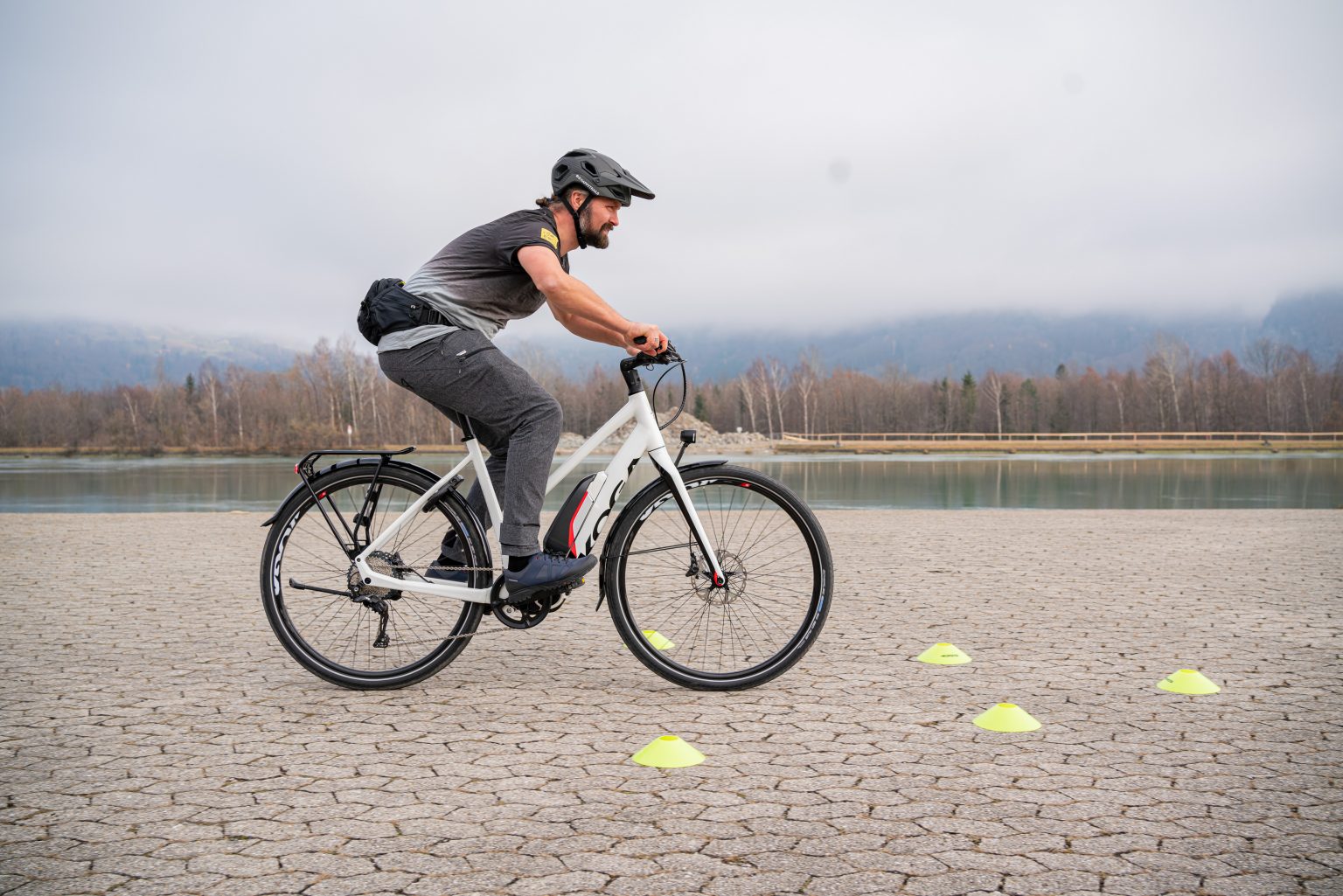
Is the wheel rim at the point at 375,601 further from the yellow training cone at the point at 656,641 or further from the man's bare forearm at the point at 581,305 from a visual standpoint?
the man's bare forearm at the point at 581,305

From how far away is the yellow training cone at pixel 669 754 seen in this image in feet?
10.9

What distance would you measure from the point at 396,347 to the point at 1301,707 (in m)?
3.90

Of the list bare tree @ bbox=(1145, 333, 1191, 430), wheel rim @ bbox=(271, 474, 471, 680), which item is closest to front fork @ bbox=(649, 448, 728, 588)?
wheel rim @ bbox=(271, 474, 471, 680)

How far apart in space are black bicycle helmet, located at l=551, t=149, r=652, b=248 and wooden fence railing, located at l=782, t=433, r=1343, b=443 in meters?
94.7

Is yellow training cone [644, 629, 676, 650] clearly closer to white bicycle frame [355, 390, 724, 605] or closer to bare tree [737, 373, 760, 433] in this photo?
white bicycle frame [355, 390, 724, 605]

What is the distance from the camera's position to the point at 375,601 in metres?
4.35

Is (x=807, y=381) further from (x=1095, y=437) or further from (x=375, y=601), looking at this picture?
(x=375, y=601)

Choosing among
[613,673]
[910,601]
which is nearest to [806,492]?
[910,601]

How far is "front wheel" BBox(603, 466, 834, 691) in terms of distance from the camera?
13.9 feet

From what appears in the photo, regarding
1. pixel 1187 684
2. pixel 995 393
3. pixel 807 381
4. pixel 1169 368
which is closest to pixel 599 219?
pixel 1187 684

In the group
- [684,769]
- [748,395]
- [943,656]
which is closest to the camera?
[684,769]

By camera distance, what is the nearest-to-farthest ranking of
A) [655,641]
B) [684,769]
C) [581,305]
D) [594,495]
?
[684,769] → [581,305] → [594,495] → [655,641]

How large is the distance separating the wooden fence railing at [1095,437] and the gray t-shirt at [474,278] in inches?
3736

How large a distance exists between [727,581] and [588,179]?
5.87 feet
